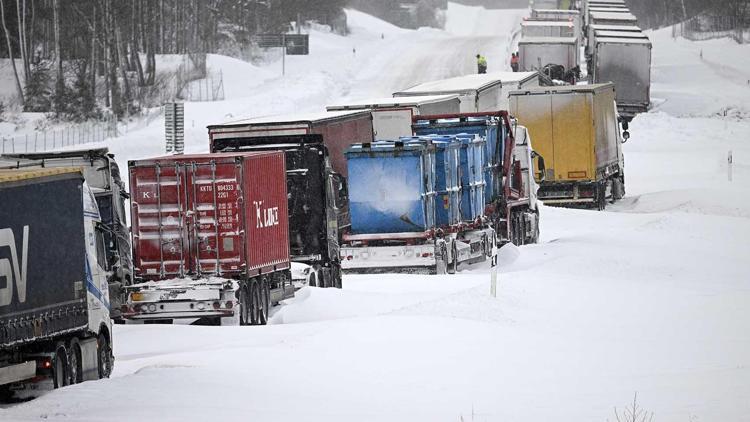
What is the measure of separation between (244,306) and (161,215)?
1.84 m

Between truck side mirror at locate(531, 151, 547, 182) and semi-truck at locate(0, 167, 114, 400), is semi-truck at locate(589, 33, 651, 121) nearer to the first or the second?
truck side mirror at locate(531, 151, 547, 182)

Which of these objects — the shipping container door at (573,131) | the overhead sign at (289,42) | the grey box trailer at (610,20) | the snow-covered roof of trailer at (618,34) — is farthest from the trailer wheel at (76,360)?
the overhead sign at (289,42)

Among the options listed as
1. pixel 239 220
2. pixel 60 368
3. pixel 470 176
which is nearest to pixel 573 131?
pixel 470 176

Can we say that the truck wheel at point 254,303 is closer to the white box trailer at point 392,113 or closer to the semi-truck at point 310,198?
the semi-truck at point 310,198

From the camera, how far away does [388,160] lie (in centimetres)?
2953

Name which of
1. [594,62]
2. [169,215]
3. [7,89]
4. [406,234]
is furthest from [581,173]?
[7,89]

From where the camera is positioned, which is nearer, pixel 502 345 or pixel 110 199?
pixel 502 345

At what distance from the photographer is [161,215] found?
75.7 feet

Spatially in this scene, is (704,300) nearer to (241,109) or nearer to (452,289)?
(452,289)

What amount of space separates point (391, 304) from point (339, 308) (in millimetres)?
826

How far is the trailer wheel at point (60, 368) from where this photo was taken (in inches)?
655

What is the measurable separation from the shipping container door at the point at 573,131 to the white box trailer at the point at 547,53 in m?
27.7

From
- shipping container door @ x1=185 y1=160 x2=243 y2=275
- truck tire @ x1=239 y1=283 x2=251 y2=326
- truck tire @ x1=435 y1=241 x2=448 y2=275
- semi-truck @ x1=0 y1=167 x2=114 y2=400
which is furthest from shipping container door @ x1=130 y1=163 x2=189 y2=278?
truck tire @ x1=435 y1=241 x2=448 y2=275

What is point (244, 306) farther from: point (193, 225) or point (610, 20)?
point (610, 20)
